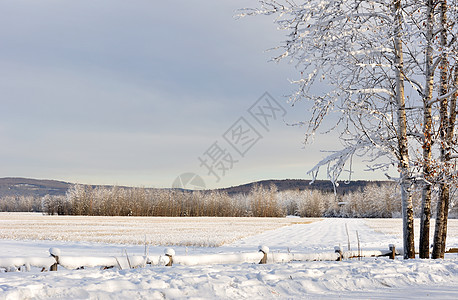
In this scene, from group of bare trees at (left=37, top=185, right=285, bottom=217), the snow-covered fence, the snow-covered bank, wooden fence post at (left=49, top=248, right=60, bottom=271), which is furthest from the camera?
group of bare trees at (left=37, top=185, right=285, bottom=217)

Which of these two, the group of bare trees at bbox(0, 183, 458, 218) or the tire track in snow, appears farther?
the group of bare trees at bbox(0, 183, 458, 218)

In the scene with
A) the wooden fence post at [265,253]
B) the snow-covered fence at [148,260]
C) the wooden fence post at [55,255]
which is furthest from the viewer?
the wooden fence post at [265,253]

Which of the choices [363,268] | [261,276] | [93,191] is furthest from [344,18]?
[93,191]

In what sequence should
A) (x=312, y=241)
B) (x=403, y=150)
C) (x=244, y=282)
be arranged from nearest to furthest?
(x=244, y=282)
(x=403, y=150)
(x=312, y=241)

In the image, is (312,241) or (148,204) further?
(148,204)

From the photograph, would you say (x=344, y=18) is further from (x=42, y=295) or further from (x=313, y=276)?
(x=42, y=295)

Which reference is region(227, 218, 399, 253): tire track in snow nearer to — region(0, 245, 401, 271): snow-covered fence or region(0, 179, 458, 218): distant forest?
region(0, 245, 401, 271): snow-covered fence

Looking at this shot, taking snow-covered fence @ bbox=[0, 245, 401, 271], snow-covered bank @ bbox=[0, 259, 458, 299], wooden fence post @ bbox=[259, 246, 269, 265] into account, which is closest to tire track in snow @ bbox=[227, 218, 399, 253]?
snow-covered fence @ bbox=[0, 245, 401, 271]

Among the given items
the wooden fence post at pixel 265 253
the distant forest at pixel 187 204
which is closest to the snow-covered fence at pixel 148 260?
the wooden fence post at pixel 265 253

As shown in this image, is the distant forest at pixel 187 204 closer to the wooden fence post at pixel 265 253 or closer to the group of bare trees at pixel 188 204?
the group of bare trees at pixel 188 204

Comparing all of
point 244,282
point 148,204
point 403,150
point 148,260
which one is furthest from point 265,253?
point 148,204

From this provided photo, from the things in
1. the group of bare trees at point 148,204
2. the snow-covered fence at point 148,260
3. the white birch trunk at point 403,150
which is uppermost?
the white birch trunk at point 403,150

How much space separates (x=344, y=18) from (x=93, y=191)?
9808 cm

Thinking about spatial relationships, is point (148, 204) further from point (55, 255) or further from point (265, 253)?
point (55, 255)
